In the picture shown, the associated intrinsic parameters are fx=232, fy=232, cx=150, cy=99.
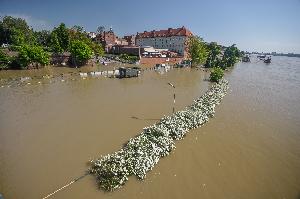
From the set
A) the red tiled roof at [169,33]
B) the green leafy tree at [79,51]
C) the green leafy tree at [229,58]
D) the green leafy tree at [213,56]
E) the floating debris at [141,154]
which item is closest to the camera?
the floating debris at [141,154]

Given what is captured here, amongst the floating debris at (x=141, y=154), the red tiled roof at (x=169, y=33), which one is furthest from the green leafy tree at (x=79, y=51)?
the red tiled roof at (x=169, y=33)

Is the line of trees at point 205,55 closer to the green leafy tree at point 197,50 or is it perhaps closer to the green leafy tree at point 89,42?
the green leafy tree at point 197,50

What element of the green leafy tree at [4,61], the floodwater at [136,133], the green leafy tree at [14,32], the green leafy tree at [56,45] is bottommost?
the floodwater at [136,133]

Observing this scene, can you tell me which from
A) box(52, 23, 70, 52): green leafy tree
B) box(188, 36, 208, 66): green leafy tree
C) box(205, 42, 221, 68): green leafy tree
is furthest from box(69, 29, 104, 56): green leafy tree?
box(205, 42, 221, 68): green leafy tree

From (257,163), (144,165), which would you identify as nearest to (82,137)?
(144,165)

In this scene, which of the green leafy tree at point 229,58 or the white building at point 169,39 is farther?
the white building at point 169,39

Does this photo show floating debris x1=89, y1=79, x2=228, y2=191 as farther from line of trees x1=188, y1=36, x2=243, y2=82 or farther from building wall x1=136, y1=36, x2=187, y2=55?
building wall x1=136, y1=36, x2=187, y2=55
